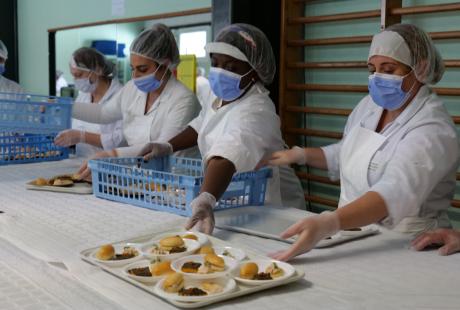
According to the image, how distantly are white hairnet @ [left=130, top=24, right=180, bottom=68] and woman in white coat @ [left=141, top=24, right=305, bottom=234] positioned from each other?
0.46 m

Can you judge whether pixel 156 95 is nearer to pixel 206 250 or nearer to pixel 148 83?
pixel 148 83

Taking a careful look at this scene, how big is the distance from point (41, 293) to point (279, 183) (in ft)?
3.80

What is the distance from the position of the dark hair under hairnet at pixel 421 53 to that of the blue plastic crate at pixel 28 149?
69.2 inches

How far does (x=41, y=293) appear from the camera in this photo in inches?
39.9

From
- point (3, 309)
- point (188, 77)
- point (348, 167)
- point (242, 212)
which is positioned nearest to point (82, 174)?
point (242, 212)

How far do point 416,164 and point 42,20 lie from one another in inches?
189

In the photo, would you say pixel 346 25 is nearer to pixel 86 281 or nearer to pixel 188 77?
pixel 188 77

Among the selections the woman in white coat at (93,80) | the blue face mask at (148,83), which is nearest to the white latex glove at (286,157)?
the blue face mask at (148,83)

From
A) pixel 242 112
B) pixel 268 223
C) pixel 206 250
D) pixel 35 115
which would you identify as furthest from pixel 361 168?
pixel 35 115

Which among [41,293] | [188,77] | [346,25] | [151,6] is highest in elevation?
[151,6]

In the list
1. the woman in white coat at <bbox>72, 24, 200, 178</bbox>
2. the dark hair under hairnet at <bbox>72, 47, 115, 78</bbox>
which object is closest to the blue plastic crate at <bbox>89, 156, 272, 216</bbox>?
the woman in white coat at <bbox>72, 24, 200, 178</bbox>

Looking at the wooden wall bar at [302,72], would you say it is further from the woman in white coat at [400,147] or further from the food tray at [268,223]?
the food tray at [268,223]

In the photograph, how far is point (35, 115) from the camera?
2.38 m

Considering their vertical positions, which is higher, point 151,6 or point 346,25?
point 151,6
